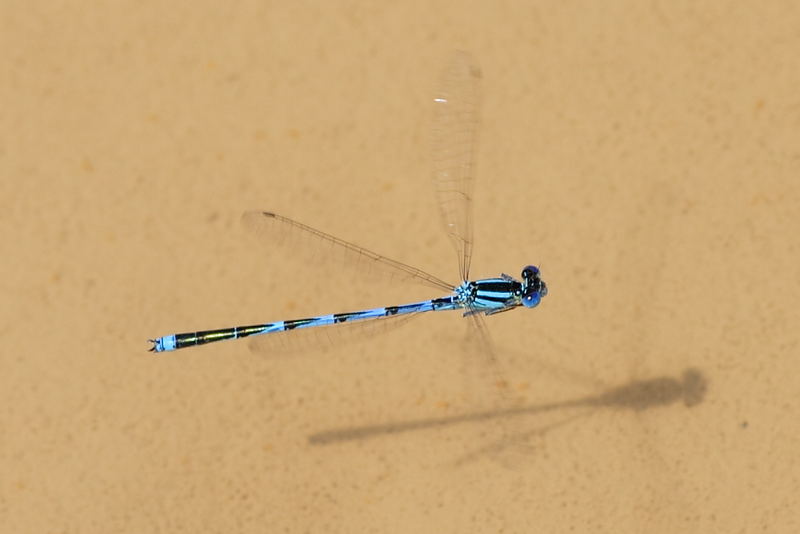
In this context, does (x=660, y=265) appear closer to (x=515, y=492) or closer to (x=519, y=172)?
(x=519, y=172)

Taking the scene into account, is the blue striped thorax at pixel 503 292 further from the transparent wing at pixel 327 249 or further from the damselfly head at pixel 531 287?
the transparent wing at pixel 327 249

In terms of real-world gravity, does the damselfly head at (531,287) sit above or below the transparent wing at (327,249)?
below

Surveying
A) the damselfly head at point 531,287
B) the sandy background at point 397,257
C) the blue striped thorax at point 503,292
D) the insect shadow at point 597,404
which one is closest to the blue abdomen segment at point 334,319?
the blue striped thorax at point 503,292

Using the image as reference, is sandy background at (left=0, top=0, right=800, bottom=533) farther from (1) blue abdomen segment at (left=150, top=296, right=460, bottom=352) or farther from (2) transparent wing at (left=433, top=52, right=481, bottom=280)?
(2) transparent wing at (left=433, top=52, right=481, bottom=280)

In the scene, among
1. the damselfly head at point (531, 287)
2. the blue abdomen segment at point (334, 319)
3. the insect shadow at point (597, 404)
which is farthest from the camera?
the insect shadow at point (597, 404)

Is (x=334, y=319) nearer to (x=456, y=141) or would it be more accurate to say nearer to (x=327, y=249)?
(x=327, y=249)

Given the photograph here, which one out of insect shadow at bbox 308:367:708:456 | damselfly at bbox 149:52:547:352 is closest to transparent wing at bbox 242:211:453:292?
damselfly at bbox 149:52:547:352

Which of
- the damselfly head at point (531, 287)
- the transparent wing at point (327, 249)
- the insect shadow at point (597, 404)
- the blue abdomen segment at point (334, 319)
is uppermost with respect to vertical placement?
the transparent wing at point (327, 249)

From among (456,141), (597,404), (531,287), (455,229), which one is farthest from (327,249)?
(597,404)
